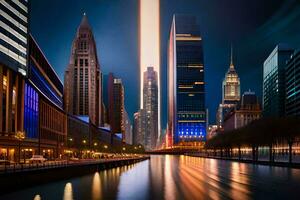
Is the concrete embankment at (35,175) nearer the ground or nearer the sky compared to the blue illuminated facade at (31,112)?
nearer the ground

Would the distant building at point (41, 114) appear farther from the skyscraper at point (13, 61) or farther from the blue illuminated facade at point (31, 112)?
the skyscraper at point (13, 61)

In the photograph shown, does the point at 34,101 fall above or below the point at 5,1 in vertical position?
below

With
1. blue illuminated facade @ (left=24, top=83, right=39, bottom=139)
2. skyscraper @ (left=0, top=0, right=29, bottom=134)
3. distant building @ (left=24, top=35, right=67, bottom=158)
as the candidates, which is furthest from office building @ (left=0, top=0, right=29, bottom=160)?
distant building @ (left=24, top=35, right=67, bottom=158)

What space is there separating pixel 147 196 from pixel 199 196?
4.38 metres

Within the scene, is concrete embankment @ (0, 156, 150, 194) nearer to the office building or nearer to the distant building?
the office building

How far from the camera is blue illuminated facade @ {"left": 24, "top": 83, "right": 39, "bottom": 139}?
108062 millimetres

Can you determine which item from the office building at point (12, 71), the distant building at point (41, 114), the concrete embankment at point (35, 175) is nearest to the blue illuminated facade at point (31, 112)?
the distant building at point (41, 114)

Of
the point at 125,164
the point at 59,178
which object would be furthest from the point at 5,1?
the point at 59,178

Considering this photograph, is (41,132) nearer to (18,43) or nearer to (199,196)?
(18,43)

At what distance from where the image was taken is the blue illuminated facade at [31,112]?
4254 inches

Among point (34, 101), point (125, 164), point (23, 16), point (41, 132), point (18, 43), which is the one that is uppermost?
point (23, 16)

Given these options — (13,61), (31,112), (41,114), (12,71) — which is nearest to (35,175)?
(12,71)

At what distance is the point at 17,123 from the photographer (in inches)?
3996

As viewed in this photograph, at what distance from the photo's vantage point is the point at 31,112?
372 feet
